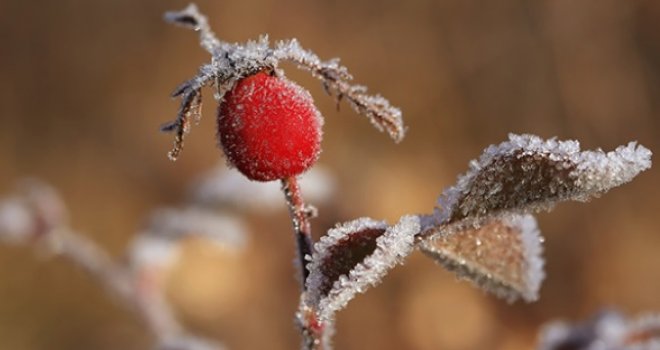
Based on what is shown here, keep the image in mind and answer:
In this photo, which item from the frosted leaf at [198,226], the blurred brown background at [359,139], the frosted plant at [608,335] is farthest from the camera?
the blurred brown background at [359,139]

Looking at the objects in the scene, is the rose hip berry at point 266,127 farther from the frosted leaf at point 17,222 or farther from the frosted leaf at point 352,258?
the frosted leaf at point 17,222

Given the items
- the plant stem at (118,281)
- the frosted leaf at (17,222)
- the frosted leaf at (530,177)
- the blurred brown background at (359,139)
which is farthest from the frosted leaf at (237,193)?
the blurred brown background at (359,139)

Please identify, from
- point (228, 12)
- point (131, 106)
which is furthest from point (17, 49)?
point (228, 12)

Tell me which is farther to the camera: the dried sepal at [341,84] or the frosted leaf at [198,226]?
the frosted leaf at [198,226]

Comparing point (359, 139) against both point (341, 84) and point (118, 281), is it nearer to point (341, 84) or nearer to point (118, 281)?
point (118, 281)

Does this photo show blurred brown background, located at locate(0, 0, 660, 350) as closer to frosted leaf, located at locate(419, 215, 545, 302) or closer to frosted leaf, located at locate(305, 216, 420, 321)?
frosted leaf, located at locate(419, 215, 545, 302)

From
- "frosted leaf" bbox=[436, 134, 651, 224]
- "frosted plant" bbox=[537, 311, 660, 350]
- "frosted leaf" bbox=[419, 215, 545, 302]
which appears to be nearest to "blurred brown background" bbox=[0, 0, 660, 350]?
"frosted plant" bbox=[537, 311, 660, 350]

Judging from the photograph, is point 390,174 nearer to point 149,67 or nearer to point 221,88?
point 149,67

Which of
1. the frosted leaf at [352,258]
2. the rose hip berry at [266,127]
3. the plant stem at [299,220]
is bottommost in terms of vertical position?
the frosted leaf at [352,258]
